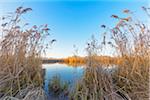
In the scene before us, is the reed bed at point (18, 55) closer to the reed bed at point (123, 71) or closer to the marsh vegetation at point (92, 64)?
the marsh vegetation at point (92, 64)

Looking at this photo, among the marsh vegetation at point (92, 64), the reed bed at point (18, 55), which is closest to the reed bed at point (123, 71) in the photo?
the marsh vegetation at point (92, 64)

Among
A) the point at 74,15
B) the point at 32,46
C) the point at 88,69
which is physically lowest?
the point at 88,69

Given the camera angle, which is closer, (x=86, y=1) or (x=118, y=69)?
(x=118, y=69)

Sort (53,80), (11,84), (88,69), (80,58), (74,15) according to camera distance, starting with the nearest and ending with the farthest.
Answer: (11,84) → (88,69) → (80,58) → (53,80) → (74,15)

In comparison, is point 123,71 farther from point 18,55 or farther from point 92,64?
point 18,55

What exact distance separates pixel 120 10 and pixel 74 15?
0.67 metres

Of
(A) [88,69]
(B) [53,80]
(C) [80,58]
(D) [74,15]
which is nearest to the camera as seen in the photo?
(A) [88,69]

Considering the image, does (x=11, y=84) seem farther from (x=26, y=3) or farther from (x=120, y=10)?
(x=120, y=10)

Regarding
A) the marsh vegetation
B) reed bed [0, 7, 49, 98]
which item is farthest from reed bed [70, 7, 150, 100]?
reed bed [0, 7, 49, 98]

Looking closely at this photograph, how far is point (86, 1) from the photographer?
3.04 meters

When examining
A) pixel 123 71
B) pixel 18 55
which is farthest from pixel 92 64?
pixel 18 55

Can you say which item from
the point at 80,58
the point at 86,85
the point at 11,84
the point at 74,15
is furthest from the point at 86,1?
the point at 11,84

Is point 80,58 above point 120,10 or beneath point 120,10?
beneath

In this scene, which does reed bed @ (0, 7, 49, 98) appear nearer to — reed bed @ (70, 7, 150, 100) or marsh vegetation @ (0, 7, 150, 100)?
marsh vegetation @ (0, 7, 150, 100)
